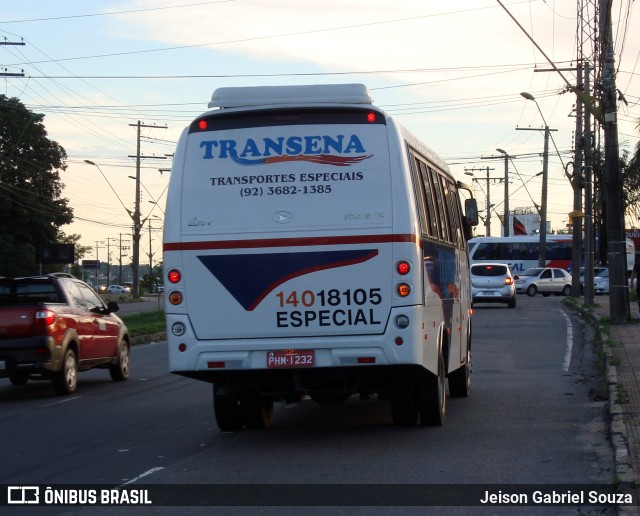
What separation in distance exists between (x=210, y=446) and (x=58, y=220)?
62439 millimetres

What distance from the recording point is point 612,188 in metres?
26.8

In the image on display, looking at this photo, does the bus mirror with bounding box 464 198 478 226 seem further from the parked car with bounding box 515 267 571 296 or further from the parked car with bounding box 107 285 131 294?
the parked car with bounding box 107 285 131 294

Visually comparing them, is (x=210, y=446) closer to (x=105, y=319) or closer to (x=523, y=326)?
(x=105, y=319)

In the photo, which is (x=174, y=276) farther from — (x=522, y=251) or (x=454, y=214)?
(x=522, y=251)

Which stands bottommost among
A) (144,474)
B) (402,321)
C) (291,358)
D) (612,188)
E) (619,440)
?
(144,474)

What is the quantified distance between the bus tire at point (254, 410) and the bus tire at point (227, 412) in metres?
0.12

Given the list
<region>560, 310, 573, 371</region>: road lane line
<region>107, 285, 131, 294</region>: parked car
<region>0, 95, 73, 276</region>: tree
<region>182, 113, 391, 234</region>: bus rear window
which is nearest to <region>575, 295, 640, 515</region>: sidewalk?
<region>560, 310, 573, 371</region>: road lane line

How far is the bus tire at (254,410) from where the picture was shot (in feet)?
38.9

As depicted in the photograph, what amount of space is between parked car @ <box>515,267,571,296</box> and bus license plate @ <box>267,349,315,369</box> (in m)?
50.5

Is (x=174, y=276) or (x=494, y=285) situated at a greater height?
(x=174, y=276)

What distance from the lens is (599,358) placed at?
65.2 ft

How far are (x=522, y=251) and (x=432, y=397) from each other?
68.2 meters

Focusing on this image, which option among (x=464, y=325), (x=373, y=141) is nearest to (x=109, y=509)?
(x=373, y=141)

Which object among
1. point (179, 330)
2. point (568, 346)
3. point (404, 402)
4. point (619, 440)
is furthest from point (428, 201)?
point (568, 346)
